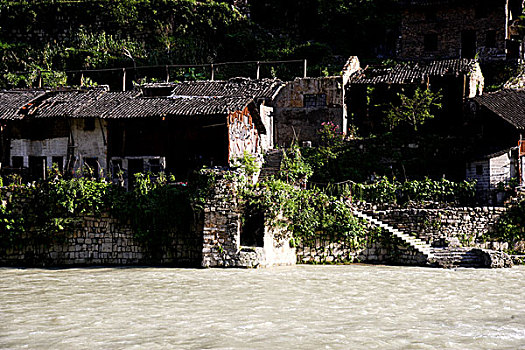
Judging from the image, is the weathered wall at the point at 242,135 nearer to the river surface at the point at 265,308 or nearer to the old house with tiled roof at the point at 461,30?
the river surface at the point at 265,308

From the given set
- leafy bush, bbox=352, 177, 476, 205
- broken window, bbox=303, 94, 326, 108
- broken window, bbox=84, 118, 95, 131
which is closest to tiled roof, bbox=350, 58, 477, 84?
broken window, bbox=303, 94, 326, 108

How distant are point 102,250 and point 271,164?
698 cm

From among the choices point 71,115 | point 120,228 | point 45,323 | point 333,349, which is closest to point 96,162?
point 71,115

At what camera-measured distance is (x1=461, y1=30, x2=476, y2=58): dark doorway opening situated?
31.4m

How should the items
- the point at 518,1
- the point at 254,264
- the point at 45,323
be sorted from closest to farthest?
the point at 45,323, the point at 254,264, the point at 518,1

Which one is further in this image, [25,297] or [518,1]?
[518,1]

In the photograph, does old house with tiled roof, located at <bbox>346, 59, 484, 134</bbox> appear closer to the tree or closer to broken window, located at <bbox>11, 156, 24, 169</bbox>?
the tree

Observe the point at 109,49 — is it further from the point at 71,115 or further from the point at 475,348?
the point at 475,348

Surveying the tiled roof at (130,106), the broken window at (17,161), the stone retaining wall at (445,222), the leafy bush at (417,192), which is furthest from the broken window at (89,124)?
the stone retaining wall at (445,222)

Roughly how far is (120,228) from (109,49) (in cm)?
2018

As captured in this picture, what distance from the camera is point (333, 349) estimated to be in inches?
348

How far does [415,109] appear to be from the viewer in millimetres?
24938

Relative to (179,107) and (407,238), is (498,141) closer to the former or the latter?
(407,238)

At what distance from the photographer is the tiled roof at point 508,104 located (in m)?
21.1
